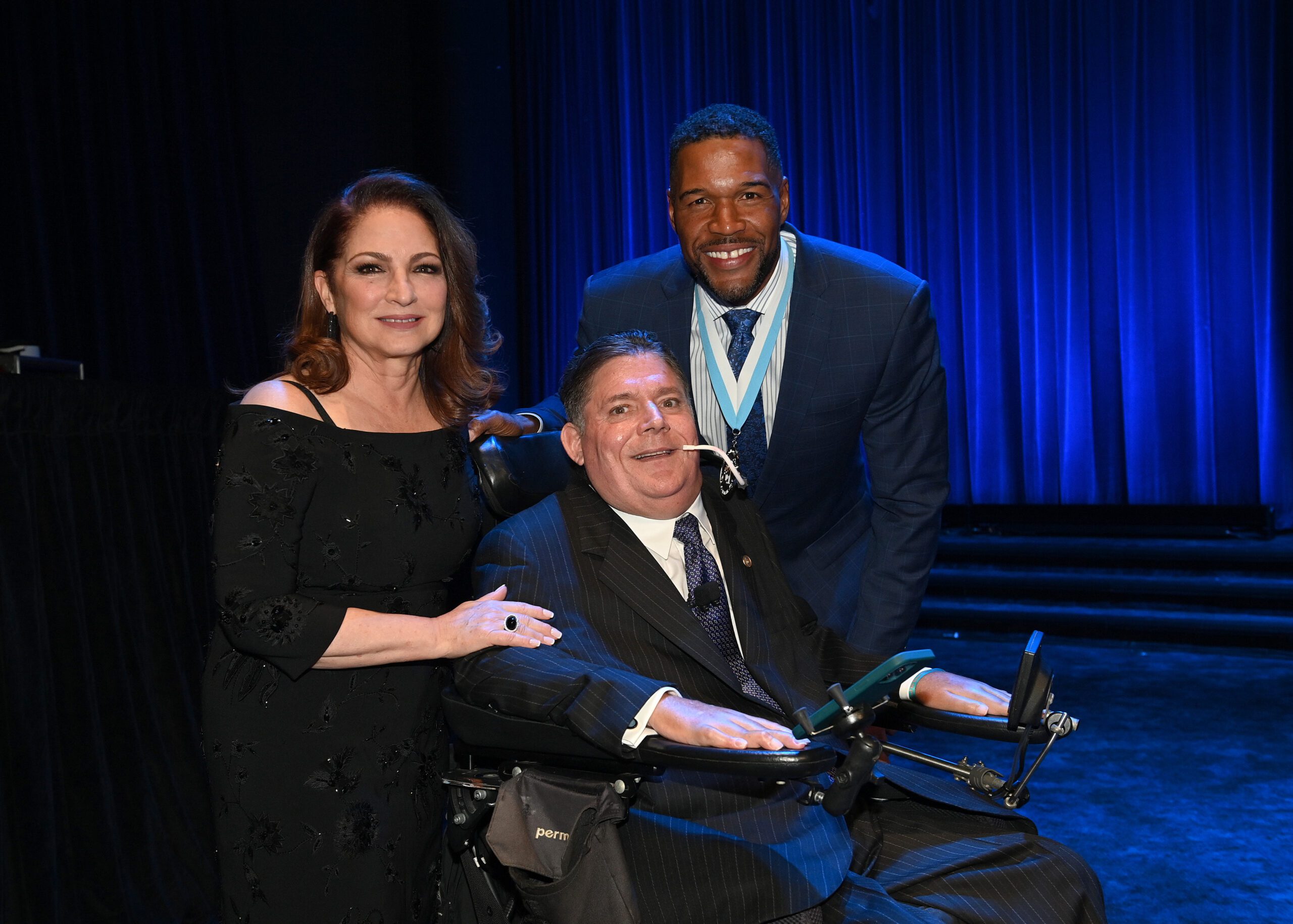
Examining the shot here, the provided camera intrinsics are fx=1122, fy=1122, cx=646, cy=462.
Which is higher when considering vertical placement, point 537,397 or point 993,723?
point 537,397

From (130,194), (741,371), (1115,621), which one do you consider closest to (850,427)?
(741,371)

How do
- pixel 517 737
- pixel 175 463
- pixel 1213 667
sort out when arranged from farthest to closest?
pixel 1213 667 < pixel 175 463 < pixel 517 737

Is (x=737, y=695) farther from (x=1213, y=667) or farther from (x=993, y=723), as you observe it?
(x=1213, y=667)

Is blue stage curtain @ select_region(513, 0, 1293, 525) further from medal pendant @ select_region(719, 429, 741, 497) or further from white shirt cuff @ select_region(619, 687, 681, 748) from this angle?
white shirt cuff @ select_region(619, 687, 681, 748)

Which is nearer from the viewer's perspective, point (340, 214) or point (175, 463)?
point (340, 214)

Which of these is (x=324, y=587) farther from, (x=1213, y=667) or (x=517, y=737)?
(x=1213, y=667)

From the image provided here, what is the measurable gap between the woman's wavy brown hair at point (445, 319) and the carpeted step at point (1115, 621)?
4467 mm

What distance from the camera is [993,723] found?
1.69m

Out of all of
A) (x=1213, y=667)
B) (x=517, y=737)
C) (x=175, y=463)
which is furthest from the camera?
(x=1213, y=667)

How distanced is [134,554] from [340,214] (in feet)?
4.81

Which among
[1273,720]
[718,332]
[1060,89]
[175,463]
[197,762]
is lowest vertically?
[1273,720]

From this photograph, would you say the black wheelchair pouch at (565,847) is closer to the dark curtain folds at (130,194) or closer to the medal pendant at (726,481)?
the medal pendant at (726,481)

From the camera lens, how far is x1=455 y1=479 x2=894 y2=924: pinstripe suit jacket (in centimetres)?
154

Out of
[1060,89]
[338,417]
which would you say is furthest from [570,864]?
[1060,89]
